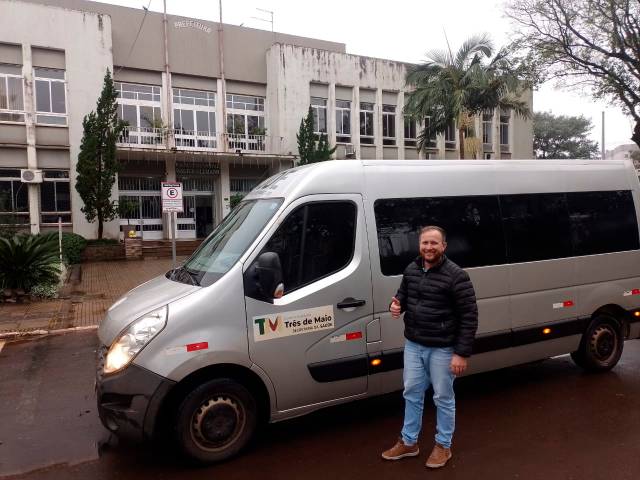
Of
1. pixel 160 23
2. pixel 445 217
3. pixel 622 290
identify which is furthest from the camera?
pixel 160 23

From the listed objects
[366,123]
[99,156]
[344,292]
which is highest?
[366,123]

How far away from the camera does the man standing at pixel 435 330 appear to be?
341 centimetres

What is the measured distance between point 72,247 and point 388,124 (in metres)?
18.4

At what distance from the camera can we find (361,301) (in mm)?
4180

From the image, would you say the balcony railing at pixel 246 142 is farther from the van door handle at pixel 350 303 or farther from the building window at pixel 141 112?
the van door handle at pixel 350 303

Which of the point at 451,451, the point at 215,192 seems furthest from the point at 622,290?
the point at 215,192

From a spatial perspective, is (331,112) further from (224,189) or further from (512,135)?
(512,135)

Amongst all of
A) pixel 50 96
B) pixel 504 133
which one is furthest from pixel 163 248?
pixel 504 133

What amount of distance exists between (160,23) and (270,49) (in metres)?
5.51

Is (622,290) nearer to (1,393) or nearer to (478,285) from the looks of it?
(478,285)

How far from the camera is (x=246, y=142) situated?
25.8 meters

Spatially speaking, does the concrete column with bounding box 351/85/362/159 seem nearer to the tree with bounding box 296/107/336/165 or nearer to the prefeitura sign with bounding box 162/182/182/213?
the tree with bounding box 296/107/336/165

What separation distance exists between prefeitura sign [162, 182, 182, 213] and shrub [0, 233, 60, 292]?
10.3ft

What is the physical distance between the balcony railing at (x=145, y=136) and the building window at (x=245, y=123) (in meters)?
3.48
